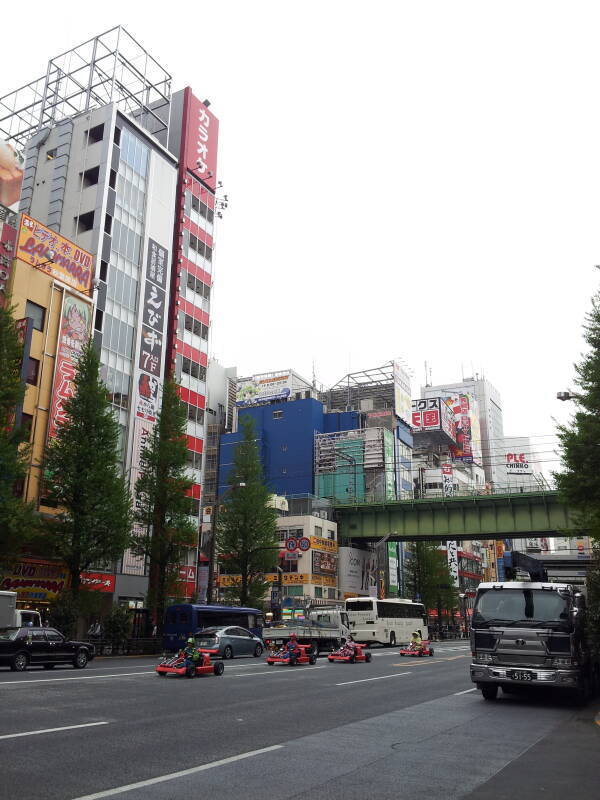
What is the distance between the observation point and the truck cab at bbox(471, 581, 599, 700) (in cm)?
1363

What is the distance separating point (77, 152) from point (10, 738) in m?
48.6

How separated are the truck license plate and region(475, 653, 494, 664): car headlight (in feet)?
1.49

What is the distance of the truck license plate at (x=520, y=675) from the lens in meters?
13.7

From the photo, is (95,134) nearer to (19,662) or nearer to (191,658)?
(19,662)

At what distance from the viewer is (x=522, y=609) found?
14492 mm

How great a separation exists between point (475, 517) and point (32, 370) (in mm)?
36394

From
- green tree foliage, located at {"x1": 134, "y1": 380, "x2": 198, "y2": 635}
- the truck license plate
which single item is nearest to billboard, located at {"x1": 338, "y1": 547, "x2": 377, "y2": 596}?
green tree foliage, located at {"x1": 134, "y1": 380, "x2": 198, "y2": 635}

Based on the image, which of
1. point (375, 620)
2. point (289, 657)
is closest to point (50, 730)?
point (289, 657)

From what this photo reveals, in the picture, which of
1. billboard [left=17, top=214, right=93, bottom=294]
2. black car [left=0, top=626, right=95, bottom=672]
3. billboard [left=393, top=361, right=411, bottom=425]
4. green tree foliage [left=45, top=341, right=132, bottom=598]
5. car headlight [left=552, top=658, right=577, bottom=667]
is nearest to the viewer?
car headlight [left=552, top=658, right=577, bottom=667]

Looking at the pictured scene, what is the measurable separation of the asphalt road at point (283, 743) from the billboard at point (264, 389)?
81.5 meters

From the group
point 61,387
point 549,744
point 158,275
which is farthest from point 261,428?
point 549,744

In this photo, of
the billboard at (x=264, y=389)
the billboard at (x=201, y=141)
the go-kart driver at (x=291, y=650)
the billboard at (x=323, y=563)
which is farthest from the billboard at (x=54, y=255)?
the billboard at (x=264, y=389)

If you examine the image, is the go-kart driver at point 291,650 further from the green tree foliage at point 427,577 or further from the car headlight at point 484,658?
the green tree foliage at point 427,577

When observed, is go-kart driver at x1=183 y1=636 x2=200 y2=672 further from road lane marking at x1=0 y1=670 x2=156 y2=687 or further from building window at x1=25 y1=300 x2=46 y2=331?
building window at x1=25 y1=300 x2=46 y2=331
